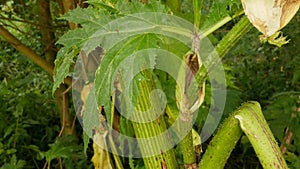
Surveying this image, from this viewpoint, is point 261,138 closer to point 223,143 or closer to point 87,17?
point 223,143

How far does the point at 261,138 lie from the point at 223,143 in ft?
0.20

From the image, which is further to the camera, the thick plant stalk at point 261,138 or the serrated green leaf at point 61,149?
the serrated green leaf at point 61,149

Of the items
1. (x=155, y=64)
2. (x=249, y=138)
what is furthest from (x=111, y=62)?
(x=249, y=138)

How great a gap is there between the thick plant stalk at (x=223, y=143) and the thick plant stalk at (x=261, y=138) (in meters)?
0.01

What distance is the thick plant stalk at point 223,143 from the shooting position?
0.49 meters

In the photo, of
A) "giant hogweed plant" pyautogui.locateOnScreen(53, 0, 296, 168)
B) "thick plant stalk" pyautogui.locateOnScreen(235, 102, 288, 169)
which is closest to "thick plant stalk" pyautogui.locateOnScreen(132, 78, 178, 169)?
"giant hogweed plant" pyautogui.locateOnScreen(53, 0, 296, 168)

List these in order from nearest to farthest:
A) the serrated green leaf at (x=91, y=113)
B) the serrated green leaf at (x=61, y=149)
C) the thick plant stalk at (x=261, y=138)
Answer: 1. the thick plant stalk at (x=261, y=138)
2. the serrated green leaf at (x=91, y=113)
3. the serrated green leaf at (x=61, y=149)

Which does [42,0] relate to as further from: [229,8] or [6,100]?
[229,8]

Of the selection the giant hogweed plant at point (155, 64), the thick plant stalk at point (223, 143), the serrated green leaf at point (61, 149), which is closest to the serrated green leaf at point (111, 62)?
the giant hogweed plant at point (155, 64)

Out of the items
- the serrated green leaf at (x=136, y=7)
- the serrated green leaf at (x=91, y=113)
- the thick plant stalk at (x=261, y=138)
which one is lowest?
the thick plant stalk at (x=261, y=138)

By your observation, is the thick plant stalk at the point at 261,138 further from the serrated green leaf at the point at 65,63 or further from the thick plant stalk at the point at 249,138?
the serrated green leaf at the point at 65,63

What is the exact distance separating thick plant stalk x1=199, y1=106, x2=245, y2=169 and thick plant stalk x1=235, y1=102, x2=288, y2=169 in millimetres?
13

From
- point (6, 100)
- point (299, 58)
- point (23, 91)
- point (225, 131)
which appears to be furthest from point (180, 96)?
point (299, 58)

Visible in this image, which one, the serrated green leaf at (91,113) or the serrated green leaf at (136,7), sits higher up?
the serrated green leaf at (136,7)
